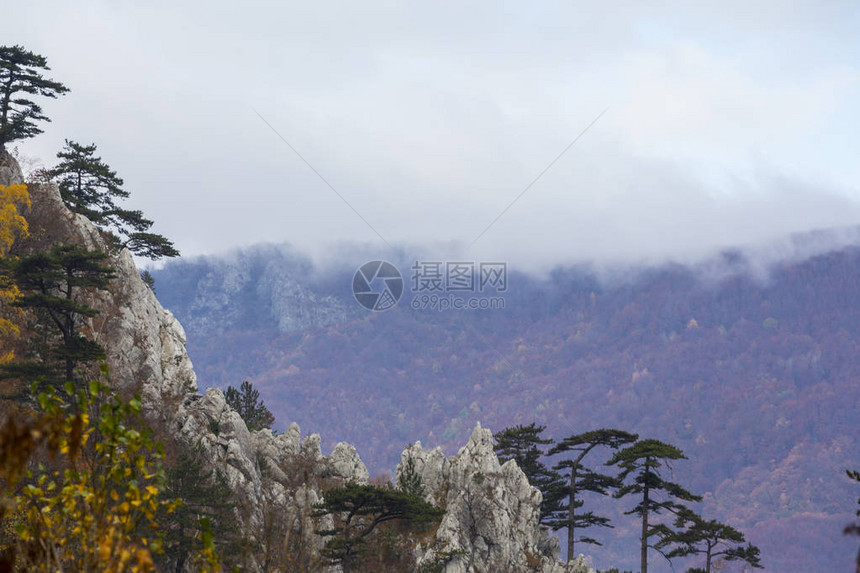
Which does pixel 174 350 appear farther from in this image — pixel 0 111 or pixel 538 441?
pixel 538 441

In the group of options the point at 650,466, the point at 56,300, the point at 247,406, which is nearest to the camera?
the point at 56,300

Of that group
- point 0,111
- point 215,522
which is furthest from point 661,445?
point 0,111

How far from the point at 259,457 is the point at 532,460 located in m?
27.3

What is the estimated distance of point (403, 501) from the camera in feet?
160

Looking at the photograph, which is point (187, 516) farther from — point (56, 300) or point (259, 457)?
point (259, 457)

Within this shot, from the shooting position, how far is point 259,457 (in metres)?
61.4

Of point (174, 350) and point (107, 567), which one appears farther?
point (174, 350)

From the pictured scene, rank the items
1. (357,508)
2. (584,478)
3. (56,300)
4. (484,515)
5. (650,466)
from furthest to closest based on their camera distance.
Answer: (584,478) → (484,515) → (650,466) → (357,508) → (56,300)

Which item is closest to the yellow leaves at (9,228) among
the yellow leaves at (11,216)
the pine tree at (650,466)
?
the yellow leaves at (11,216)

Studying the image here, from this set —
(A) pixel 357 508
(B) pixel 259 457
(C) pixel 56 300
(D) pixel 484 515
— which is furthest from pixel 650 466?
(C) pixel 56 300

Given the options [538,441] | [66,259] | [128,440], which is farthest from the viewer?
[538,441]

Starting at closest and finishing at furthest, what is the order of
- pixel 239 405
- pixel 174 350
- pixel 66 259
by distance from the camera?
pixel 66 259 < pixel 174 350 < pixel 239 405

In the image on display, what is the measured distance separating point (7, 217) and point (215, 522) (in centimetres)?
2557

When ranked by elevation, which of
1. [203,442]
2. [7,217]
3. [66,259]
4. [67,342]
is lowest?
[203,442]
